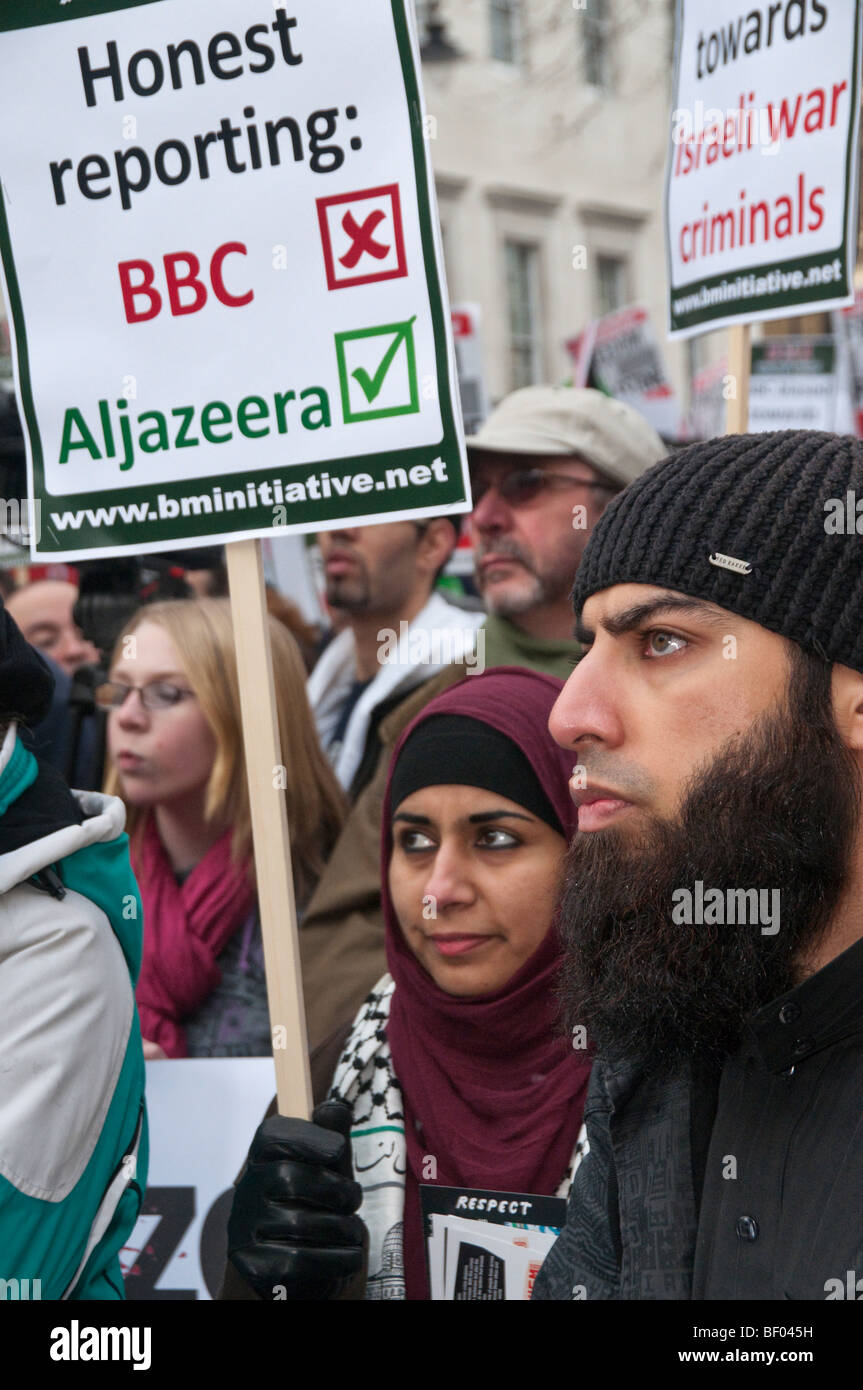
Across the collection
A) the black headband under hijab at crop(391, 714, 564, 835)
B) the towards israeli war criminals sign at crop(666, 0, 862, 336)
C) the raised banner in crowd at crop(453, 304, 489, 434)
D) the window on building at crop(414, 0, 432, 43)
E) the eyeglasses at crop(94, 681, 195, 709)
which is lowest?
the black headband under hijab at crop(391, 714, 564, 835)

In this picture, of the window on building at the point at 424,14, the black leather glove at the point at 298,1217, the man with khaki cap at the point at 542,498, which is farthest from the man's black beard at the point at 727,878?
the window on building at the point at 424,14

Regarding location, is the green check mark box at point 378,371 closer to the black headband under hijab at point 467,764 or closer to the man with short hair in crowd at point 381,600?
the black headband under hijab at point 467,764

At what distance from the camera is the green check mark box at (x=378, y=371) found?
2.39 metres

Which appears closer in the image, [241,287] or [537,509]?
[241,287]

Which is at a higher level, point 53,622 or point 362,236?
point 362,236

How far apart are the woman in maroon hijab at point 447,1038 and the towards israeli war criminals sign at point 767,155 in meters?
1.21

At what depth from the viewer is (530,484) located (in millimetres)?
4090

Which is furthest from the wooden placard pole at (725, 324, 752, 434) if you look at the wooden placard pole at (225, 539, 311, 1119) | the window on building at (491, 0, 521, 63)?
the window on building at (491, 0, 521, 63)

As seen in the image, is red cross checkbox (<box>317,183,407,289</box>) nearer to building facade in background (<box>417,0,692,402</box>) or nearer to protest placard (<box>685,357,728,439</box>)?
protest placard (<box>685,357,728,439</box>)

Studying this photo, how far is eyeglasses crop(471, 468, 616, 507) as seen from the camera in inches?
160

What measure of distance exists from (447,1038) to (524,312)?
2031 cm

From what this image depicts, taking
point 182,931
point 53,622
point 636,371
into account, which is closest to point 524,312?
point 636,371

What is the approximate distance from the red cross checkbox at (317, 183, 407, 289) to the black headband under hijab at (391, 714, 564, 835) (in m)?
0.72

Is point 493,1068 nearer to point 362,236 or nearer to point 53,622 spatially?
point 362,236
